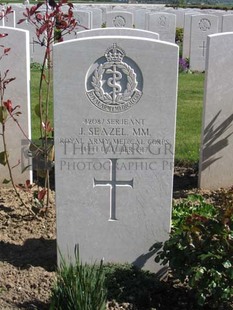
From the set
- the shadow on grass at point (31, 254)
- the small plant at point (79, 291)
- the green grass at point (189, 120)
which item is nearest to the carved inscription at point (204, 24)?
the green grass at point (189, 120)

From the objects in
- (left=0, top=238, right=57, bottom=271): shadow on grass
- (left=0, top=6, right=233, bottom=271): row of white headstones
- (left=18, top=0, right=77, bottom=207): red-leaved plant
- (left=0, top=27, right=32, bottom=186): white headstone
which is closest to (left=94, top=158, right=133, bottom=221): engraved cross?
(left=0, top=6, right=233, bottom=271): row of white headstones

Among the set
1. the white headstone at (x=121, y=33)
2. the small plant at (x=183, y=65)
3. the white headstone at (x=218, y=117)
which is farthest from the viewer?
the small plant at (x=183, y=65)

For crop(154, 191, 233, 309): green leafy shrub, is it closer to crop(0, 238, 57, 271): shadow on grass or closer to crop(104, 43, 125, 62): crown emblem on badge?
crop(0, 238, 57, 271): shadow on grass

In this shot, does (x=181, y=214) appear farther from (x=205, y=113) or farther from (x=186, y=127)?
(x=186, y=127)

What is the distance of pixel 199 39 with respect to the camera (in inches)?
549

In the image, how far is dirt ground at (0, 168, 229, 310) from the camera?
368 centimetres

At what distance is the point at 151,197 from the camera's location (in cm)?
383

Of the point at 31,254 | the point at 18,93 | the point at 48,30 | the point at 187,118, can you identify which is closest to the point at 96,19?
the point at 187,118

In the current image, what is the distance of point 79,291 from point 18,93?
2551 mm

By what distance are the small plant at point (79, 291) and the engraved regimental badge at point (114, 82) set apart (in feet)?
3.28

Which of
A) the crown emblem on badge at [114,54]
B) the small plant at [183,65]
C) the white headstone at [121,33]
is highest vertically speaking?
the white headstone at [121,33]

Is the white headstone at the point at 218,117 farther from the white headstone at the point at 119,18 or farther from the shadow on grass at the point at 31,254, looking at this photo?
the white headstone at the point at 119,18

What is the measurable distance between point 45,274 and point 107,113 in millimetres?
1119

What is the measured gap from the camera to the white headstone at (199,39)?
13.9 m
